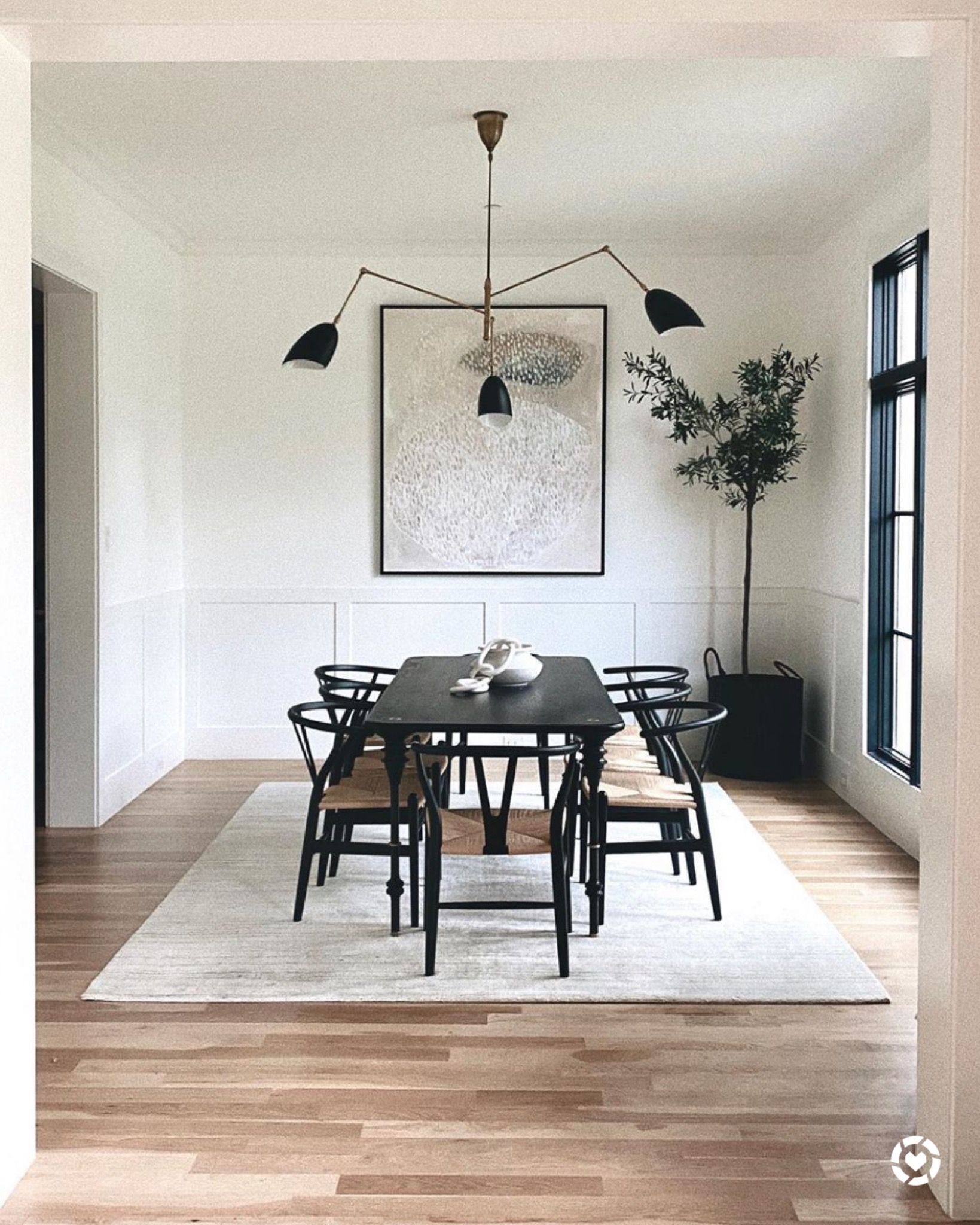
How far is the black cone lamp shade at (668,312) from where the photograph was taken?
14.9 feet

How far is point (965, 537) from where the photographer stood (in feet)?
7.83

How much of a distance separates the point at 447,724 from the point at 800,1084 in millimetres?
1435

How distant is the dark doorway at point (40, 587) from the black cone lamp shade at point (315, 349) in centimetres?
145

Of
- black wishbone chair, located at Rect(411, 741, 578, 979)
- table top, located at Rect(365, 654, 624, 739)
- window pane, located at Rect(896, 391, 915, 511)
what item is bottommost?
black wishbone chair, located at Rect(411, 741, 578, 979)

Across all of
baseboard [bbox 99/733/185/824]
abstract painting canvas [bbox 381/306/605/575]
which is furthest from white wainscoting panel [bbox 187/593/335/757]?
abstract painting canvas [bbox 381/306/605/575]

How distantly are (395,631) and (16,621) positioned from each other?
462 centimetres

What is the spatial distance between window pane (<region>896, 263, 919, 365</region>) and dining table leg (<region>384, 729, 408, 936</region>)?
2.89 meters

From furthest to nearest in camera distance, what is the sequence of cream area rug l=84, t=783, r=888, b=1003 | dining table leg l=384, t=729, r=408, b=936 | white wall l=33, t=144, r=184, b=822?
1. white wall l=33, t=144, r=184, b=822
2. dining table leg l=384, t=729, r=408, b=936
3. cream area rug l=84, t=783, r=888, b=1003

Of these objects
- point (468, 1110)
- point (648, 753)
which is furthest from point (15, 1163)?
point (648, 753)

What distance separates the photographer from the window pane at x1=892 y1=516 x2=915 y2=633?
540 cm

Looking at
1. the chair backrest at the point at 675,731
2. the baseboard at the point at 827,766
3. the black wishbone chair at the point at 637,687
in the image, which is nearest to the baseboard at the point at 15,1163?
the chair backrest at the point at 675,731

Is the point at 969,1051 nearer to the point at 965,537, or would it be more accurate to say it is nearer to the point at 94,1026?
the point at 965,537

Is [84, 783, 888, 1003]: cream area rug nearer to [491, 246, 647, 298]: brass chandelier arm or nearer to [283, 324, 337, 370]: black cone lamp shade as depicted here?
[283, 324, 337, 370]: black cone lamp shade

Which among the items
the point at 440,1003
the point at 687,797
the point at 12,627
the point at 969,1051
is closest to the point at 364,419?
the point at 687,797
